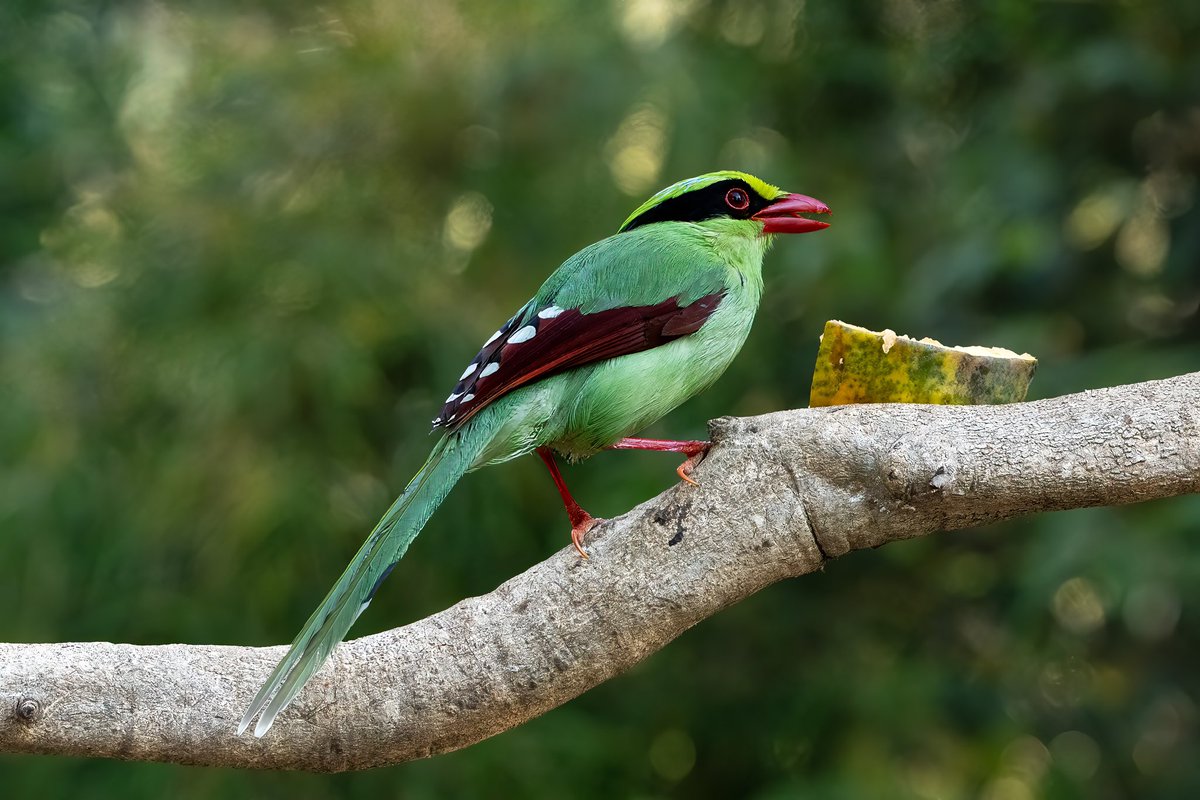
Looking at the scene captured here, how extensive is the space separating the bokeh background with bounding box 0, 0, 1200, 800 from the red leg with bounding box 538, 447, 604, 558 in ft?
6.28

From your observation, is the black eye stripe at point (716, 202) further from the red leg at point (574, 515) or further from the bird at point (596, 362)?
the red leg at point (574, 515)

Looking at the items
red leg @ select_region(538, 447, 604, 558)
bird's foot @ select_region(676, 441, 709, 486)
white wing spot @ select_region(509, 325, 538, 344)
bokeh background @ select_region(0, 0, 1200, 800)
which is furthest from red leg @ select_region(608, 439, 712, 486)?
bokeh background @ select_region(0, 0, 1200, 800)

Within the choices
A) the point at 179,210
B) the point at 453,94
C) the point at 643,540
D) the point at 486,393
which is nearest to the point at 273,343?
the point at 179,210

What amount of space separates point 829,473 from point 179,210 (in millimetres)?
4270

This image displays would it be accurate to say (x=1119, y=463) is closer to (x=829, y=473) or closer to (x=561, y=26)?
(x=829, y=473)

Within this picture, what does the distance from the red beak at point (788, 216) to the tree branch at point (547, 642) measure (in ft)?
2.84

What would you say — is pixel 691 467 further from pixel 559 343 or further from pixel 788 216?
pixel 788 216

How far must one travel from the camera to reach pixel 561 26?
6.20 m

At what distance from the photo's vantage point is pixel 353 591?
2.72m

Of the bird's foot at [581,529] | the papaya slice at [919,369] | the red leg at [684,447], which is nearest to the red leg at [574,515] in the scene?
the bird's foot at [581,529]

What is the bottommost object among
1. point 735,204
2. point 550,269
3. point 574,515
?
point 550,269

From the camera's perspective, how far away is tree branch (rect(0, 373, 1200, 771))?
2.75 meters

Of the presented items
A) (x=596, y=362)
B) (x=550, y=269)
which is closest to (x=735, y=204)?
(x=596, y=362)

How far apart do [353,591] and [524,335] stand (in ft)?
2.47
